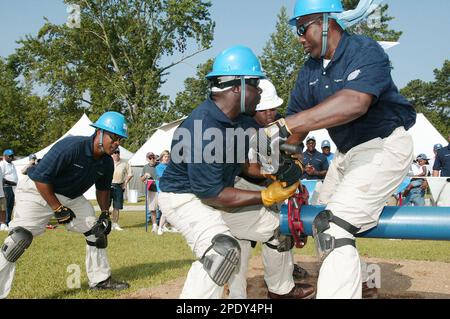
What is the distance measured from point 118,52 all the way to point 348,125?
3765 centimetres

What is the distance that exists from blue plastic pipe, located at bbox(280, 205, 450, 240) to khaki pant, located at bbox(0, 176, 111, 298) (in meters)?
3.59

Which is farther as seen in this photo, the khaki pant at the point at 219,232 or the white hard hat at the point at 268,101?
the white hard hat at the point at 268,101

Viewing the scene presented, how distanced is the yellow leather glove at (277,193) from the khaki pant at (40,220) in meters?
2.95

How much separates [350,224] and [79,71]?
39034 millimetres

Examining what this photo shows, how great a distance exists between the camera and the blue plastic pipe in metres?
3.17

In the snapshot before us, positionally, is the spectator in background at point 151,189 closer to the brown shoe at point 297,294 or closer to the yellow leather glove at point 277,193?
the brown shoe at point 297,294

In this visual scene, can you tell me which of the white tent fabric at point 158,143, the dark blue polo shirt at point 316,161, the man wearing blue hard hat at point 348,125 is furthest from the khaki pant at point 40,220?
the white tent fabric at point 158,143

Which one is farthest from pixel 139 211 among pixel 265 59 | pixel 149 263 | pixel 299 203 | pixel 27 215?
pixel 265 59

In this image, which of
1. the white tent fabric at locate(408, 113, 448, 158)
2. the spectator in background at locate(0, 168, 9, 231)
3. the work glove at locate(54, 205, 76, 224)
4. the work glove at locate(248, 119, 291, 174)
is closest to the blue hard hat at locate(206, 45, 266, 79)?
the work glove at locate(248, 119, 291, 174)

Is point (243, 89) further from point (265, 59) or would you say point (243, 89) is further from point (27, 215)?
point (265, 59)

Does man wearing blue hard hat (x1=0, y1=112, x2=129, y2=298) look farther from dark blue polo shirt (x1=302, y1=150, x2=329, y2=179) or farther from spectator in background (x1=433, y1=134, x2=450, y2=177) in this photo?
spectator in background (x1=433, y1=134, x2=450, y2=177)

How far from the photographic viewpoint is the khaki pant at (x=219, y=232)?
3156mm

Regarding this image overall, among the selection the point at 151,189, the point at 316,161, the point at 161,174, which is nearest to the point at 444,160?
the point at 316,161

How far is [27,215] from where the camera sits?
17.0 ft
